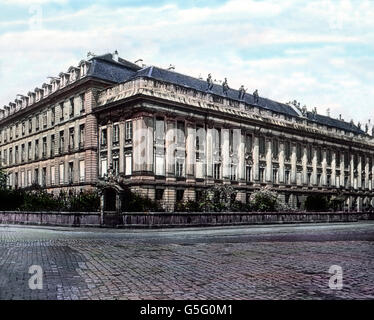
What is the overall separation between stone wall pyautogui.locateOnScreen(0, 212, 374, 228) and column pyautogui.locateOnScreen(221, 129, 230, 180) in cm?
1190

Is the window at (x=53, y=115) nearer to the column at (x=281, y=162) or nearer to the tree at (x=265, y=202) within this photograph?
the tree at (x=265, y=202)

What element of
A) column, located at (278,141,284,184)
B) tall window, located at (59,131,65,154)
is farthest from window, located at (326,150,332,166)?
tall window, located at (59,131,65,154)

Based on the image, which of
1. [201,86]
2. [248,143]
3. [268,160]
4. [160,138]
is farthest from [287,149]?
[160,138]

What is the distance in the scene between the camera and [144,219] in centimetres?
2583

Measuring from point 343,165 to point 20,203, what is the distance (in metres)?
47.3

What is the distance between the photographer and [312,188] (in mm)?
61844

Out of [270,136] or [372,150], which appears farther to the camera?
[372,150]

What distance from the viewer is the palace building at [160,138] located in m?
42.0

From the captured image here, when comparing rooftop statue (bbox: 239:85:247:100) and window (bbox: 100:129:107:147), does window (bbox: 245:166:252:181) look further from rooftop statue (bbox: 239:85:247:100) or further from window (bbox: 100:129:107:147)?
window (bbox: 100:129:107:147)

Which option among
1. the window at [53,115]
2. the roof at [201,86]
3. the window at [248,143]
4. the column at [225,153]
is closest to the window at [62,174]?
the window at [53,115]

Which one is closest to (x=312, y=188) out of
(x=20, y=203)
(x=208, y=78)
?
(x=208, y=78)

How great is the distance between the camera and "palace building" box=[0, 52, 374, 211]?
138 feet

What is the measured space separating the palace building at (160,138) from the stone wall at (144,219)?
5.77m

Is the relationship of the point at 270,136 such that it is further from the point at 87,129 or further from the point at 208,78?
the point at 87,129
